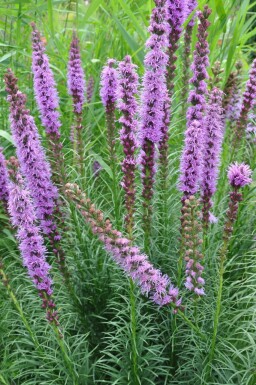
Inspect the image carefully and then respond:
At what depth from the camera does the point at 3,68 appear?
376cm

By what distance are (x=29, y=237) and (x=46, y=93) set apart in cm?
103

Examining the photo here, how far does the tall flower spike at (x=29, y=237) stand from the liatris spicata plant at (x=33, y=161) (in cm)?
30

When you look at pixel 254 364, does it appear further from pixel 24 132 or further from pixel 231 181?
pixel 24 132

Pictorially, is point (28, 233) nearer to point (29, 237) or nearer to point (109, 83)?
point (29, 237)

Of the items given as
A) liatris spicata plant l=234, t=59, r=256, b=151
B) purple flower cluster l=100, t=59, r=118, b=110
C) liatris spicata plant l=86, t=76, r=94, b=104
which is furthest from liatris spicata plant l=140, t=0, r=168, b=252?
liatris spicata plant l=86, t=76, r=94, b=104

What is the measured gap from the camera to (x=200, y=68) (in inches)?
98.3

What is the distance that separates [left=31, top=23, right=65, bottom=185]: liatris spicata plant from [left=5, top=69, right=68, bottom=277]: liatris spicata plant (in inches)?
7.5

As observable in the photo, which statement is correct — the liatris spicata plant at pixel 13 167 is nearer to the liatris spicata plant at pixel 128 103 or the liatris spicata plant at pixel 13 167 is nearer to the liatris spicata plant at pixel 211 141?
the liatris spicata plant at pixel 128 103

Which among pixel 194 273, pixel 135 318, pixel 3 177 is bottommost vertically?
pixel 135 318

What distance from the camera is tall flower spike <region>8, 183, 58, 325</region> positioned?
1938mm

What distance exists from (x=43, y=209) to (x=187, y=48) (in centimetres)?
159

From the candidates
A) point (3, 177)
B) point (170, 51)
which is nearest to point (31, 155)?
point (3, 177)

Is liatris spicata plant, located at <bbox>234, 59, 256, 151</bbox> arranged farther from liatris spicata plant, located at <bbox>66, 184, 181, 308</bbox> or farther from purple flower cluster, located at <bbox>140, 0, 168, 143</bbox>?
liatris spicata plant, located at <bbox>66, 184, 181, 308</bbox>

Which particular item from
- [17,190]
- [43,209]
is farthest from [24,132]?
[43,209]
